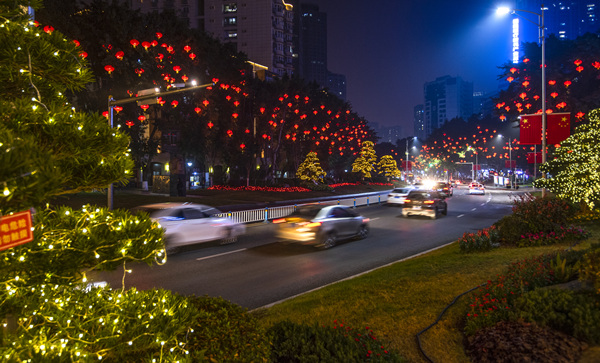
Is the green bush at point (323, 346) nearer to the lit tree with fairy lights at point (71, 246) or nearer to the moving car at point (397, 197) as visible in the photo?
the lit tree with fairy lights at point (71, 246)

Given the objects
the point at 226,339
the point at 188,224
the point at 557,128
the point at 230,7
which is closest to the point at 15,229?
the point at 226,339

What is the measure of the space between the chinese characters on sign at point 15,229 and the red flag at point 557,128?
2300cm

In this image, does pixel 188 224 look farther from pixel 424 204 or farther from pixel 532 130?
pixel 532 130

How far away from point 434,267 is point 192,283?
641 centimetres

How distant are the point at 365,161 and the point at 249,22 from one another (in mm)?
44040

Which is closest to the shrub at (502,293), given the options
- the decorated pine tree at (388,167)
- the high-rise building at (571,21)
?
the decorated pine tree at (388,167)

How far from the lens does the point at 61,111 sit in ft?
10.5

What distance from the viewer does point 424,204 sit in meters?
24.2

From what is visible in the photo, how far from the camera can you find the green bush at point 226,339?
3.72 meters

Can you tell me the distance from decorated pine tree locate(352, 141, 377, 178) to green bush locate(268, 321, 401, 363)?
63.1 meters

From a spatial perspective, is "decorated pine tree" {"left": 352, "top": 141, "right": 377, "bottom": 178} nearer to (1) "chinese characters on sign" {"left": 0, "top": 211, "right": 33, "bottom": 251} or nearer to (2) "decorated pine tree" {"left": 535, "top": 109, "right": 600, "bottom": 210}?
(2) "decorated pine tree" {"left": 535, "top": 109, "right": 600, "bottom": 210}

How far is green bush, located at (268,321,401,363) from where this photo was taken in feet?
13.5

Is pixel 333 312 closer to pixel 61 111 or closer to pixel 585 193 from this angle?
pixel 61 111

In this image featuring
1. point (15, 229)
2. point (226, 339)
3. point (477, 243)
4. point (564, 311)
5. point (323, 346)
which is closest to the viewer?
point (15, 229)
